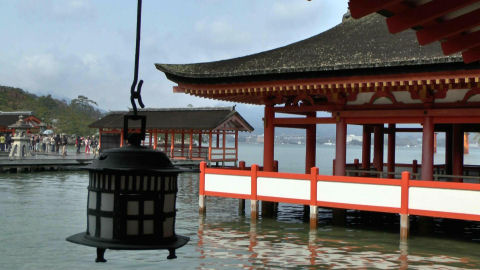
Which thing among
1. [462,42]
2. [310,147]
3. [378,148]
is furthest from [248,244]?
[462,42]

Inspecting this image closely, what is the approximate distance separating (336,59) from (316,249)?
5590mm

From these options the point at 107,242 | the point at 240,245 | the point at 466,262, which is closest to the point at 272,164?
the point at 240,245

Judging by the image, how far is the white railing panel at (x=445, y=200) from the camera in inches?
579

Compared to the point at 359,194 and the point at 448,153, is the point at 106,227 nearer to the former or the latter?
the point at 359,194

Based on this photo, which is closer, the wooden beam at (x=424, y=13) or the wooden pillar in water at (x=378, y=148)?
the wooden beam at (x=424, y=13)

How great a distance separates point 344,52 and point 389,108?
7.07 feet

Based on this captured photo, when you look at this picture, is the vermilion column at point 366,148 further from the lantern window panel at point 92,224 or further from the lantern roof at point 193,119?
the lantern roof at point 193,119

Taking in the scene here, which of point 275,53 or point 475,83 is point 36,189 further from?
point 475,83

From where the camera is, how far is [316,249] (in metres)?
15.1

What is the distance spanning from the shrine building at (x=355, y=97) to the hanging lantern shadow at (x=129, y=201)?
11.5 metres

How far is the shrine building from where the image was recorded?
15305 millimetres

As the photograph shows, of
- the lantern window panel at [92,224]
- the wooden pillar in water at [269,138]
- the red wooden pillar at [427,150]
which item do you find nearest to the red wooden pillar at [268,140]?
the wooden pillar in water at [269,138]

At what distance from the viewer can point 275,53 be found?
1986cm

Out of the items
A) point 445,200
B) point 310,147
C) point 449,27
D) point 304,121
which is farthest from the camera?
point 310,147
